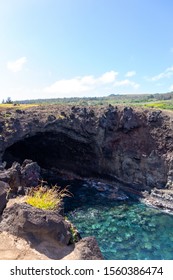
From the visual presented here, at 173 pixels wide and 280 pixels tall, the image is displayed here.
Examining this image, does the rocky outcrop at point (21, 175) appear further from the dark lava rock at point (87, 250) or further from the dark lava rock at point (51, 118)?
the dark lava rock at point (51, 118)

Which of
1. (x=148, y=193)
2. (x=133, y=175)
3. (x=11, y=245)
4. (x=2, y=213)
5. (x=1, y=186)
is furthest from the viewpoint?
(x=133, y=175)

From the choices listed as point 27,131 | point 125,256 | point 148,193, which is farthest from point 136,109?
point 125,256

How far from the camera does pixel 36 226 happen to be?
9.66m

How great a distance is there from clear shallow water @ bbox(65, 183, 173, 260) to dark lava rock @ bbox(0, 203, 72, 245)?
49.1 feet

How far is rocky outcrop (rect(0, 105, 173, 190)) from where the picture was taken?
39.6m

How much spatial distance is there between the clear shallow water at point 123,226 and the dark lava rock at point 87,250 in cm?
1499

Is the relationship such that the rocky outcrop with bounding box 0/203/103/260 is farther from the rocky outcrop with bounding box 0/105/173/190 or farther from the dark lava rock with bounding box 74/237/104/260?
the rocky outcrop with bounding box 0/105/173/190

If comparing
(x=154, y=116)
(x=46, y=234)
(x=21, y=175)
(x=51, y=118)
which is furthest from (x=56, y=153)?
(x=46, y=234)

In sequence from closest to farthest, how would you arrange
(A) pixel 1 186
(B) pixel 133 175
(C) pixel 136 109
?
(A) pixel 1 186 → (B) pixel 133 175 → (C) pixel 136 109

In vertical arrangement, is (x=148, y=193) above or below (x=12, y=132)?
below

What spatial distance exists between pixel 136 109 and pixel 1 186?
33.8 meters

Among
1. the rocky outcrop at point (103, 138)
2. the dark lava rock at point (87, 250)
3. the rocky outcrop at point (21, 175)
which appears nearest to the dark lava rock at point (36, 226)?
the dark lava rock at point (87, 250)

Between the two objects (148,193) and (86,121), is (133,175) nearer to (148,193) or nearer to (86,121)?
(148,193)

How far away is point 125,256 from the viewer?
2392 cm
